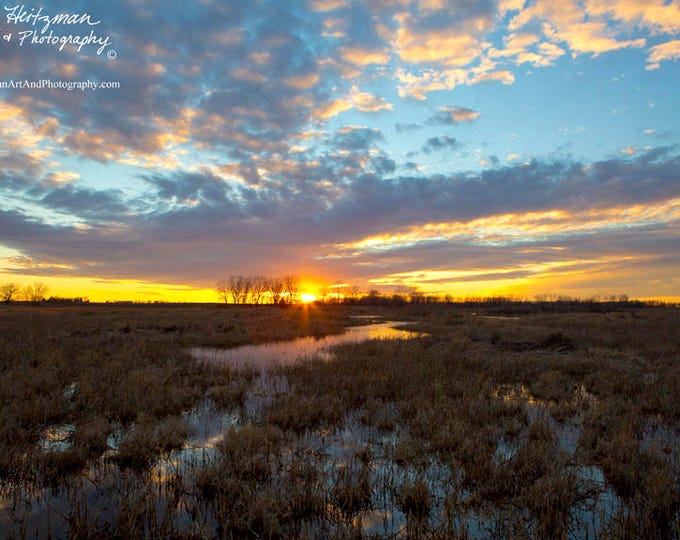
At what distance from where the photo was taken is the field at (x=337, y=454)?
199 inches

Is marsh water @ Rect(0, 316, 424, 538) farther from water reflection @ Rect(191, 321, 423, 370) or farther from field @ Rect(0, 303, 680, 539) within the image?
water reflection @ Rect(191, 321, 423, 370)

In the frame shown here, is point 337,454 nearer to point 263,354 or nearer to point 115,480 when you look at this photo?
point 115,480

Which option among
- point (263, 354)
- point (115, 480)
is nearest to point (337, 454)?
point (115, 480)

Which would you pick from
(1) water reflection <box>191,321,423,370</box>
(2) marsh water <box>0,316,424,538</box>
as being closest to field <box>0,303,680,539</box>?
(2) marsh water <box>0,316,424,538</box>

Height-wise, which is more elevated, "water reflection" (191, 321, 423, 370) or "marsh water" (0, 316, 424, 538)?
"marsh water" (0, 316, 424, 538)

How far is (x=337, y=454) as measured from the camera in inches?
290

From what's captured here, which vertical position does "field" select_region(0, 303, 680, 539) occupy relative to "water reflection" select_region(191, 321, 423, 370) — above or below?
above

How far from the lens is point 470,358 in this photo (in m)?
17.4

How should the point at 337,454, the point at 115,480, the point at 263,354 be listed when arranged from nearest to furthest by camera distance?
the point at 115,480 → the point at 337,454 → the point at 263,354

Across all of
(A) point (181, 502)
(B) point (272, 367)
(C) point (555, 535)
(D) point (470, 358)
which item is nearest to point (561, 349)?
(D) point (470, 358)

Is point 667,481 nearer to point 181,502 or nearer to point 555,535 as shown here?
point 555,535

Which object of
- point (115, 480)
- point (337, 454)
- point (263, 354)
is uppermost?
point (115, 480)

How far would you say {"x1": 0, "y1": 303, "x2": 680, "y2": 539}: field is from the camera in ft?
16.6

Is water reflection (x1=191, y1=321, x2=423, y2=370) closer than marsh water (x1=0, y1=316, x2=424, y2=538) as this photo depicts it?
No
